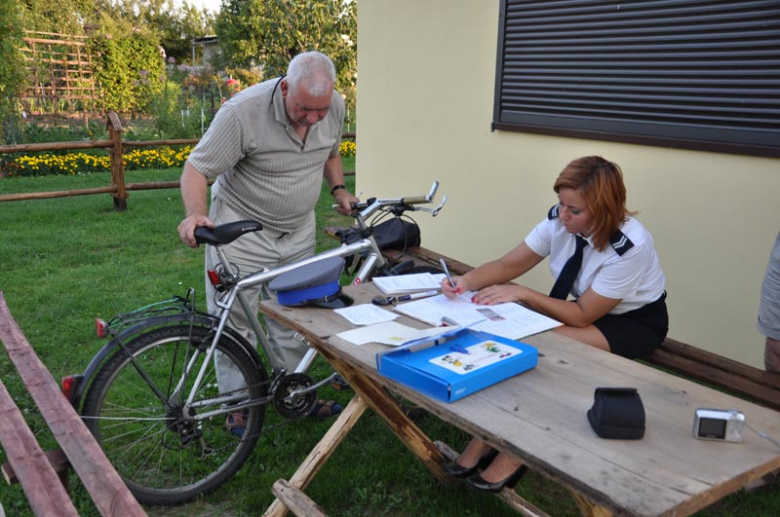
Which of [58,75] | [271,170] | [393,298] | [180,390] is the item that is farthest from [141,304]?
[58,75]

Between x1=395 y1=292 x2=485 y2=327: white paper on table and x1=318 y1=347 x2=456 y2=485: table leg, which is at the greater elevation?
x1=395 y1=292 x2=485 y2=327: white paper on table

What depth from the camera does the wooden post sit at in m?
8.35

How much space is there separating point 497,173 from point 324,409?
2.38 meters

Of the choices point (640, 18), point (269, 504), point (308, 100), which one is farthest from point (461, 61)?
point (269, 504)

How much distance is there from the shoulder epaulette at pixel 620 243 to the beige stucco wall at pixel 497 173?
136 centimetres

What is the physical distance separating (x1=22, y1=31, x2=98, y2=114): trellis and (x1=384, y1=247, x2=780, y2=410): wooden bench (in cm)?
1363

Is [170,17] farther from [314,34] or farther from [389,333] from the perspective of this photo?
[389,333]

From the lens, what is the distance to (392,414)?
2740mm

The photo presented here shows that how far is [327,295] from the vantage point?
2723 mm

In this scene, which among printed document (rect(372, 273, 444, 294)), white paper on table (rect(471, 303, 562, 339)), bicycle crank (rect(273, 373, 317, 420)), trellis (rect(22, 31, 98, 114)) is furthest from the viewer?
trellis (rect(22, 31, 98, 114))

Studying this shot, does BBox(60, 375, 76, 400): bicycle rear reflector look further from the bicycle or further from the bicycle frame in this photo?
the bicycle frame

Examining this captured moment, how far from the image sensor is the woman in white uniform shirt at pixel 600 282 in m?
2.73

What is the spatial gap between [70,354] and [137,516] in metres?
3.00

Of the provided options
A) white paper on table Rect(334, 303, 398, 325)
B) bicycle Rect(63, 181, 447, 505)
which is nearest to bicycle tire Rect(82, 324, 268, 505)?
bicycle Rect(63, 181, 447, 505)
